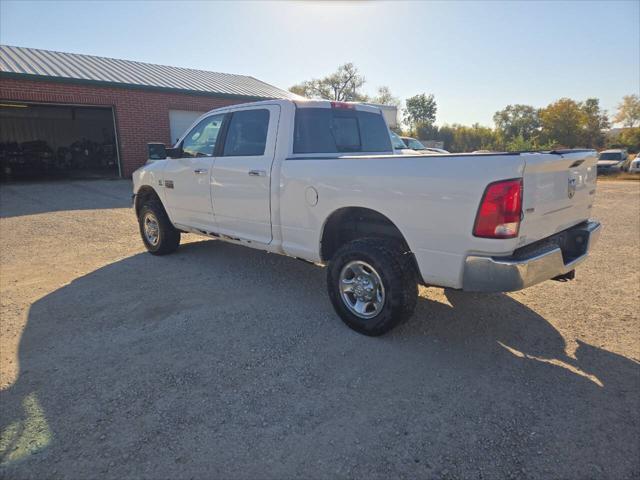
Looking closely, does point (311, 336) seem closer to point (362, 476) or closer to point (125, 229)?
point (362, 476)

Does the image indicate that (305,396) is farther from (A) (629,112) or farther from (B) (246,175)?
(A) (629,112)

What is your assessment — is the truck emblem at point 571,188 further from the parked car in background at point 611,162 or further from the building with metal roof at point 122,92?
the parked car in background at point 611,162

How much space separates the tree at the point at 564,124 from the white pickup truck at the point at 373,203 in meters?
47.1

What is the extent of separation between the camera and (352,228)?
156 inches

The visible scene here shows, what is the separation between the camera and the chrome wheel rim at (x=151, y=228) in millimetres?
6133

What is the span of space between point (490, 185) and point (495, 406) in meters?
1.42

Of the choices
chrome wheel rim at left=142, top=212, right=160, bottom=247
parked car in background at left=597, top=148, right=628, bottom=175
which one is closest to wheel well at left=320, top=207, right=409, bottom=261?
chrome wheel rim at left=142, top=212, right=160, bottom=247

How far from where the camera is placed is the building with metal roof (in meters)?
14.0

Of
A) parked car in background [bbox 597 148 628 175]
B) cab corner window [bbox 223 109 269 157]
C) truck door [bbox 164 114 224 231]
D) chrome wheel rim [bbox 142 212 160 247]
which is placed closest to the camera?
cab corner window [bbox 223 109 269 157]

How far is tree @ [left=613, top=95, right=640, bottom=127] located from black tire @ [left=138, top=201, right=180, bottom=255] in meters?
87.2

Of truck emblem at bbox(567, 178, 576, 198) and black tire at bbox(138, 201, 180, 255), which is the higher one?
truck emblem at bbox(567, 178, 576, 198)

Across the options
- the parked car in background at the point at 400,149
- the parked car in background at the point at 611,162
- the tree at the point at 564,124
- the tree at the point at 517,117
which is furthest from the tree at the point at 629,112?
the parked car in background at the point at 400,149

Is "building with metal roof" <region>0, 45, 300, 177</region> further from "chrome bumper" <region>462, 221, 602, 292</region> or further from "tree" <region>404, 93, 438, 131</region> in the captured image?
"tree" <region>404, 93, 438, 131</region>

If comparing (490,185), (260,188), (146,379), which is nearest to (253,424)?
(146,379)
